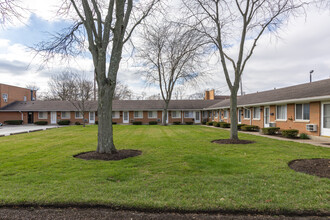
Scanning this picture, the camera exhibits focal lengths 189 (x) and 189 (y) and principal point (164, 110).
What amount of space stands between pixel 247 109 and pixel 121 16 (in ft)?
58.4

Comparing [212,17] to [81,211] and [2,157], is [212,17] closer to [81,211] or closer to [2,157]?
[81,211]

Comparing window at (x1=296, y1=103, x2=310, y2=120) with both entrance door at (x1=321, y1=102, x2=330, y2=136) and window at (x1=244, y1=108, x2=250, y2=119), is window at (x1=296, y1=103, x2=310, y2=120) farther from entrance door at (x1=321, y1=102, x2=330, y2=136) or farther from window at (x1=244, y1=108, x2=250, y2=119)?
window at (x1=244, y1=108, x2=250, y2=119)

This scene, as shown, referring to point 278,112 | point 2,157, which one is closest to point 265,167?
point 2,157

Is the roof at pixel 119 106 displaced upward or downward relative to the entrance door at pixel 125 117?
upward

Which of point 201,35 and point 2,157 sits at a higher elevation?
point 201,35

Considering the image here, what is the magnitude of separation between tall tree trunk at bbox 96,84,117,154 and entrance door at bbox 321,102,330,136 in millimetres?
12710

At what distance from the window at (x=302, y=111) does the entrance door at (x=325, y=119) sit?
4.08ft

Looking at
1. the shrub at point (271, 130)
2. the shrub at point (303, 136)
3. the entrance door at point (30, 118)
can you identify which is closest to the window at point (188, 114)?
the shrub at point (271, 130)

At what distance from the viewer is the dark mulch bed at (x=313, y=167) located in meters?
5.12

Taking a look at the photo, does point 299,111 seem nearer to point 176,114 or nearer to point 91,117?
point 176,114

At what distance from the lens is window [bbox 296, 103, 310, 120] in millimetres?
13211

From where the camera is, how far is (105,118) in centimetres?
739

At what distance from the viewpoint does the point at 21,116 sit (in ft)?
106

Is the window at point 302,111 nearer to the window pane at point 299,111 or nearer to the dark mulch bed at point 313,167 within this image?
the window pane at point 299,111
